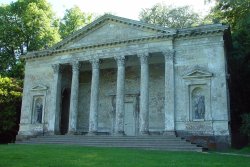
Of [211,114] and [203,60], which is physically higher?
[203,60]

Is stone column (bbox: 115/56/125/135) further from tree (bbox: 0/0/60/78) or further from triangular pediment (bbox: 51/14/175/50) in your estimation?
tree (bbox: 0/0/60/78)

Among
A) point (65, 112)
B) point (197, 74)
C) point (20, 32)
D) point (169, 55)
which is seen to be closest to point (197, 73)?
point (197, 74)

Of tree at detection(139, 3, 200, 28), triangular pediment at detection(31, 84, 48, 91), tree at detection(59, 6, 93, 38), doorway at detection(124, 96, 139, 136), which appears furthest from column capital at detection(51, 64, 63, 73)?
tree at detection(139, 3, 200, 28)

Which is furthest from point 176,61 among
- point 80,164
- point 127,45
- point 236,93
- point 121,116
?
point 80,164

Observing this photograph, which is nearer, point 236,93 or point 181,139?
point 181,139

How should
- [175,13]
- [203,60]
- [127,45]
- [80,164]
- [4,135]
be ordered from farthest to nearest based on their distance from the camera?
[175,13] → [4,135] → [127,45] → [203,60] → [80,164]

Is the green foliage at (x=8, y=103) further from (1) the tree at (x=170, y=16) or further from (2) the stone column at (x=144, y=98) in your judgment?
(1) the tree at (x=170, y=16)

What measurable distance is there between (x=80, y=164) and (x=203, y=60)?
48.1ft

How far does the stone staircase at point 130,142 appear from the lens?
793 inches

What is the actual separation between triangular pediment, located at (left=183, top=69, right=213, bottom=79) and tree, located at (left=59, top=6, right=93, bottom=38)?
81.4 feet

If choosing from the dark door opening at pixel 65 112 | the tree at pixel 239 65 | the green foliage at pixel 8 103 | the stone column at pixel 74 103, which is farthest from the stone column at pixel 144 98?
the green foliage at pixel 8 103

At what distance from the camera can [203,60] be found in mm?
23500

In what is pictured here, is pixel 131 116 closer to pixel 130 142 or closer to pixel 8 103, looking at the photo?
pixel 130 142

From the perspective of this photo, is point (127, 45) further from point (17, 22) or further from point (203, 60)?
point (17, 22)
